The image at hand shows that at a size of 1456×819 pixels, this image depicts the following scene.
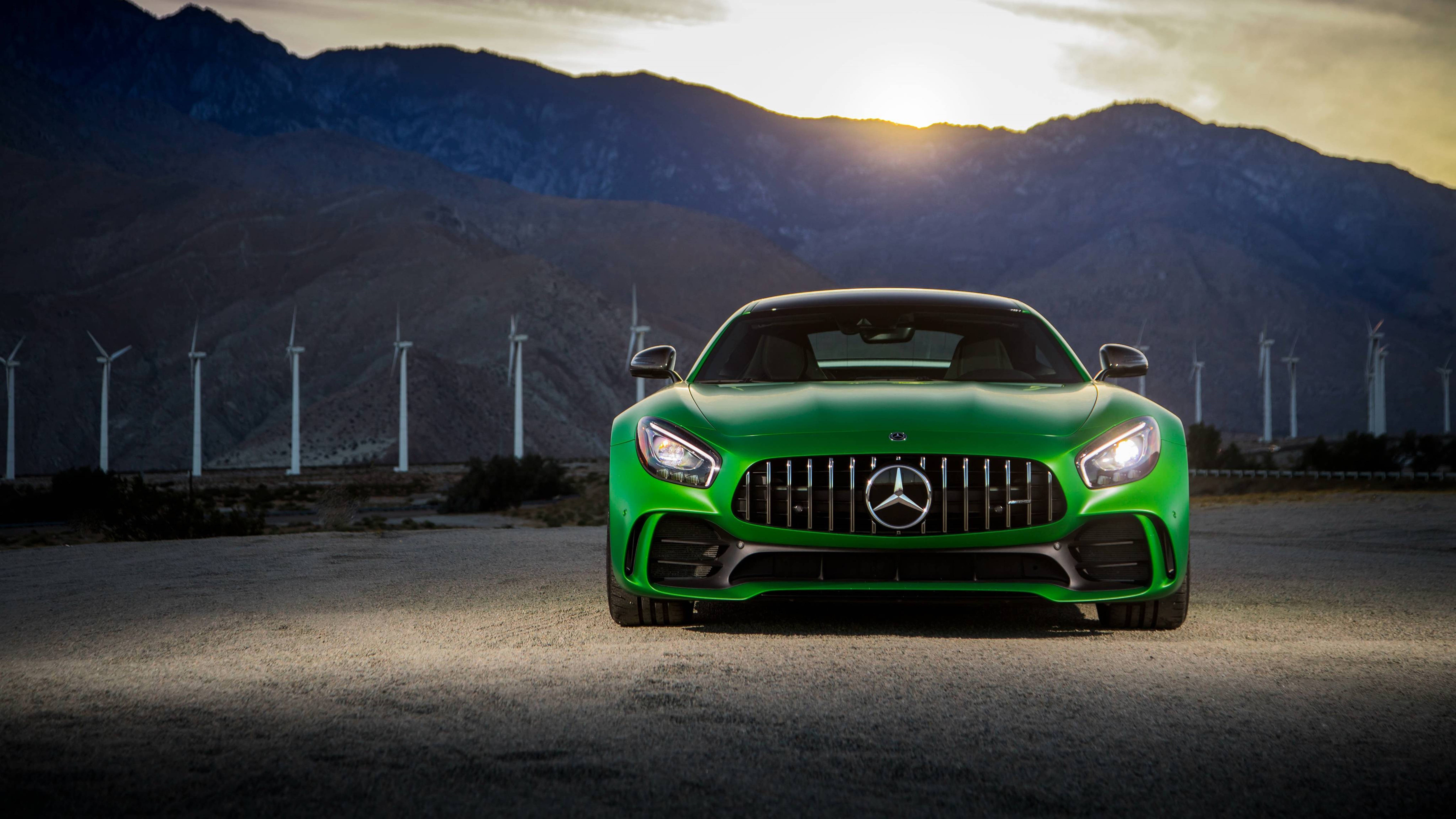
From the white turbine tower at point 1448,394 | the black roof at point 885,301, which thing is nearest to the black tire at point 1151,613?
the black roof at point 885,301

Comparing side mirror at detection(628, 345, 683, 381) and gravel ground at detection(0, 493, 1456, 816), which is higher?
side mirror at detection(628, 345, 683, 381)

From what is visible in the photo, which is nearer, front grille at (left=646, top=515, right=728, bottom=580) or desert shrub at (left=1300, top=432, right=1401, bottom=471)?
front grille at (left=646, top=515, right=728, bottom=580)

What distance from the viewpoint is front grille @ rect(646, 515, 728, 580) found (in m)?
5.76

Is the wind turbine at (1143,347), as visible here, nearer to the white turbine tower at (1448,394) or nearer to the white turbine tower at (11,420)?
the white turbine tower at (1448,394)

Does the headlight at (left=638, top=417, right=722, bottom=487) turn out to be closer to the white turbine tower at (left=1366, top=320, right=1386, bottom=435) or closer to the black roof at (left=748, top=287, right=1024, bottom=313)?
the black roof at (left=748, top=287, right=1024, bottom=313)

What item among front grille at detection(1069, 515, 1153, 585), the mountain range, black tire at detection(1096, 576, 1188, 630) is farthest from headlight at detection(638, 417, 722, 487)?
the mountain range

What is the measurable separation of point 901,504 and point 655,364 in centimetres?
208

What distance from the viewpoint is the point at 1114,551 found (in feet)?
18.7

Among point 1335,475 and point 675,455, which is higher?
point 675,455

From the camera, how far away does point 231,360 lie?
342ft

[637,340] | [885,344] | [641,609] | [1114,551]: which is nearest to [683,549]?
[641,609]

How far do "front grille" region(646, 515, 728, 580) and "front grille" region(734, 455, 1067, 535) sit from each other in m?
0.19

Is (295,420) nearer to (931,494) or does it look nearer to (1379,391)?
(1379,391)

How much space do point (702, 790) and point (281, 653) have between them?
10.2ft
